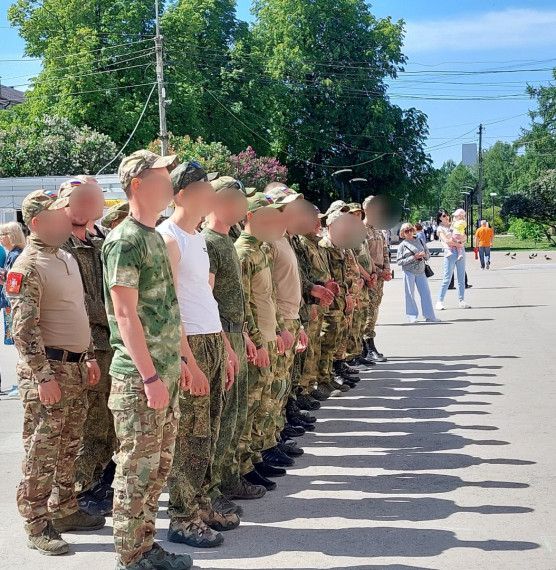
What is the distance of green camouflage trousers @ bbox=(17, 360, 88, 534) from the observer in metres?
5.08

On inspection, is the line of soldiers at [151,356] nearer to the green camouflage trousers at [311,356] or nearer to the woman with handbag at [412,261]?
the green camouflage trousers at [311,356]

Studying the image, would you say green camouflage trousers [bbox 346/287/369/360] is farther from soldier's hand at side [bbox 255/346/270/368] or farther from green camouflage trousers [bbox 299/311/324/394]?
soldier's hand at side [bbox 255/346/270/368]

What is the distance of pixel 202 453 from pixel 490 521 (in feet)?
5.86

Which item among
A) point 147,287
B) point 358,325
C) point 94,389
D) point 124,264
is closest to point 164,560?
point 147,287

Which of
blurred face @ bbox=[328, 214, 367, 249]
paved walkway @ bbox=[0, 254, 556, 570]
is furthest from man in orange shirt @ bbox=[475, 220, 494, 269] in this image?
blurred face @ bbox=[328, 214, 367, 249]

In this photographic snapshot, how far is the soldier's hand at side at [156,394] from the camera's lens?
426 centimetres

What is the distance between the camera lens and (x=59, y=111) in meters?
43.1

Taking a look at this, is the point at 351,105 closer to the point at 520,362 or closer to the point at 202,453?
the point at 520,362

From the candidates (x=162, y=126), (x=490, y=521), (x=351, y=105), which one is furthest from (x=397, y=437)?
(x=351, y=105)

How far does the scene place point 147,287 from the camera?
435 cm

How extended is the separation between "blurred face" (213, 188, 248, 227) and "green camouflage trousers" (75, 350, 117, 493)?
1.23m

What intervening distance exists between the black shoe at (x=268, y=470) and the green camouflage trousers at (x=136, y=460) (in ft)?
7.23

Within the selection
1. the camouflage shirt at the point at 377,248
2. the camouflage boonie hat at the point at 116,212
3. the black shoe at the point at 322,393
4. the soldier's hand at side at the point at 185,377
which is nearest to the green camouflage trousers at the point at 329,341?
the black shoe at the point at 322,393

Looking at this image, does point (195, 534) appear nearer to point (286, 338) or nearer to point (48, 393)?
point (48, 393)
